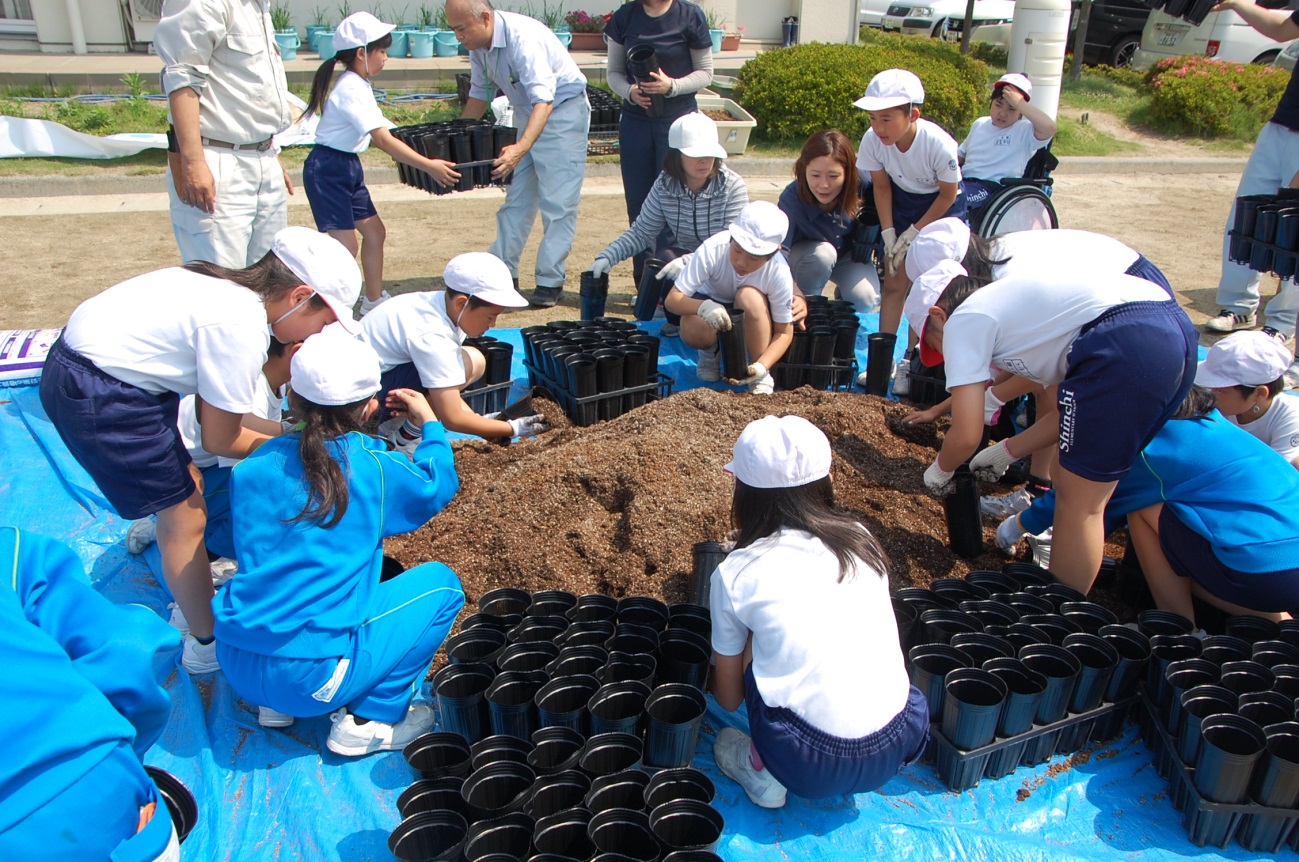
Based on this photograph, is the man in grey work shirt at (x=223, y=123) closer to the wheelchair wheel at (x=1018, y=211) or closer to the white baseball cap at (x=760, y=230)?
the white baseball cap at (x=760, y=230)

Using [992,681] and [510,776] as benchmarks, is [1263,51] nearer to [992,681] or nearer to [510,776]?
[992,681]

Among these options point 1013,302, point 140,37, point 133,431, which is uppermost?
point 140,37

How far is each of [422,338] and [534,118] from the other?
2.50m

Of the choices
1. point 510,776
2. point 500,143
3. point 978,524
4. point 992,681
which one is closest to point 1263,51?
point 500,143

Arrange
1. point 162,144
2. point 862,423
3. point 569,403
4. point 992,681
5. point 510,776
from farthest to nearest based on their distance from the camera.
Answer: point 162,144
point 569,403
point 862,423
point 992,681
point 510,776

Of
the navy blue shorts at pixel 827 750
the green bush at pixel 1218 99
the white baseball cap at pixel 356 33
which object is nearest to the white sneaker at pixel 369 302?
the white baseball cap at pixel 356 33

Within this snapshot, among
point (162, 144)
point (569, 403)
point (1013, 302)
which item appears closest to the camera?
point (1013, 302)

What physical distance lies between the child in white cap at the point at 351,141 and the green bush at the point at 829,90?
241 inches

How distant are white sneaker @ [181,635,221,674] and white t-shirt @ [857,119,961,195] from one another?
410 cm

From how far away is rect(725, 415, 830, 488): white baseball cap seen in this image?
2.14 meters

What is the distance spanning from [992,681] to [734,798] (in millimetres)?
747

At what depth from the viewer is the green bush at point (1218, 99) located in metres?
11.4

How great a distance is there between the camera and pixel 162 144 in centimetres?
930

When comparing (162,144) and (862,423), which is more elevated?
(162,144)
